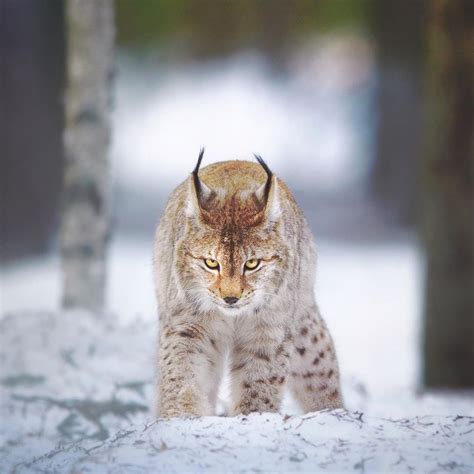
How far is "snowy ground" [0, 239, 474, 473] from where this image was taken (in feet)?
11.7

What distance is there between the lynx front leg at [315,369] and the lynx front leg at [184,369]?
0.53 meters

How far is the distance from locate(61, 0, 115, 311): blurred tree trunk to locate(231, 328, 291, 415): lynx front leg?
9.54 ft

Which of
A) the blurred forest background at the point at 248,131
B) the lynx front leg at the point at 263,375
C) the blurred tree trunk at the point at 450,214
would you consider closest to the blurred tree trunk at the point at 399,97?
the blurred forest background at the point at 248,131

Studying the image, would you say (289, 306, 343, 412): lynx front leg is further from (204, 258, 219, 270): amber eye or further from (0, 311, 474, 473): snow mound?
(204, 258, 219, 270): amber eye

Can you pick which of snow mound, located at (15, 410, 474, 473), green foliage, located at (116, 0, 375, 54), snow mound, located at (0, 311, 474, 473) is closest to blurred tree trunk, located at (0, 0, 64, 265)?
green foliage, located at (116, 0, 375, 54)

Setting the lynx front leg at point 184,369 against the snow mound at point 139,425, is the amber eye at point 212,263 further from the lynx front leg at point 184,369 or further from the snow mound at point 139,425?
the snow mound at point 139,425

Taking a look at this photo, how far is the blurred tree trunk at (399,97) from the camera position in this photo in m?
16.2

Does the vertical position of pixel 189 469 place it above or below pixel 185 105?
below

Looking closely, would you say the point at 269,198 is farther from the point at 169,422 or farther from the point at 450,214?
the point at 450,214

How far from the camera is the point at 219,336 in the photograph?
14.6ft

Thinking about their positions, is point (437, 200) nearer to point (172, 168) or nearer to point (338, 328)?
point (338, 328)

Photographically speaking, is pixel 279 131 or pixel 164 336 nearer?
pixel 164 336

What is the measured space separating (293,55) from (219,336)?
18.1 m

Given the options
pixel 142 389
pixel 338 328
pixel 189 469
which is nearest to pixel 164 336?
pixel 189 469
